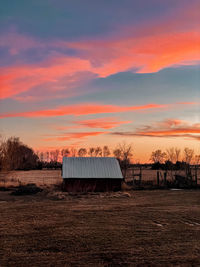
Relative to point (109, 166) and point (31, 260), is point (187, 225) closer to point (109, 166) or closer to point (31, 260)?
point (31, 260)

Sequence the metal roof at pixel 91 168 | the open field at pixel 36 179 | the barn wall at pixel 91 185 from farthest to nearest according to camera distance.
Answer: the open field at pixel 36 179, the metal roof at pixel 91 168, the barn wall at pixel 91 185

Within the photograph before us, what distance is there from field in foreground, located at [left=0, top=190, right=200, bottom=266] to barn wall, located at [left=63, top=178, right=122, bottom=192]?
1056 centimetres

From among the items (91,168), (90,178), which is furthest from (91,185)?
(91,168)

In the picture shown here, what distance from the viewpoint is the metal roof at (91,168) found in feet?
101

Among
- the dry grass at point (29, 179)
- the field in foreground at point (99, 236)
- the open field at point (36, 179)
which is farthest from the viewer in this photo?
the open field at point (36, 179)

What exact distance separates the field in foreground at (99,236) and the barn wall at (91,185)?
416 inches

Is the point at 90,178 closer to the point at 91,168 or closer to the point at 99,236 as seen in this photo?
the point at 91,168

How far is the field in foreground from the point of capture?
9.37 meters

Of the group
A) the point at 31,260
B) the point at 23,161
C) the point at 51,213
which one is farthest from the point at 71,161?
the point at 23,161

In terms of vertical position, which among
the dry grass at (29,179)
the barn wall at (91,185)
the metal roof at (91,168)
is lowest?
the dry grass at (29,179)

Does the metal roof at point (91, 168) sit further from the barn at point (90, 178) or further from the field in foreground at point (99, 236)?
the field in foreground at point (99, 236)

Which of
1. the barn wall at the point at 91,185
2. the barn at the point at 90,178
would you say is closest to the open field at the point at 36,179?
the barn at the point at 90,178

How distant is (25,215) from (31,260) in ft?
26.3

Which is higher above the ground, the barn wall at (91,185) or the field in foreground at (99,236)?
the barn wall at (91,185)
